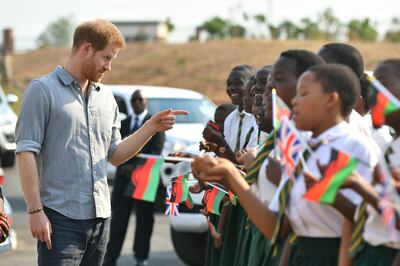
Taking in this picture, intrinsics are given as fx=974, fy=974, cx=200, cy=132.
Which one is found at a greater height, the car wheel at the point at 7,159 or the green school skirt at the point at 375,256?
the green school skirt at the point at 375,256

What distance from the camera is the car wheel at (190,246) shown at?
10.1 m

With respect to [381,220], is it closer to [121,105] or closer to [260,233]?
[260,233]

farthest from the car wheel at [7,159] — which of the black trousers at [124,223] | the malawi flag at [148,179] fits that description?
the malawi flag at [148,179]

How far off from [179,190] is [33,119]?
1639 mm

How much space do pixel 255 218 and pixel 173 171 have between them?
339 inches

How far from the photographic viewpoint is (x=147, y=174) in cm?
508

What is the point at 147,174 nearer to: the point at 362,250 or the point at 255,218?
the point at 255,218

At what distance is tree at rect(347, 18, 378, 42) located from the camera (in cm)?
4725

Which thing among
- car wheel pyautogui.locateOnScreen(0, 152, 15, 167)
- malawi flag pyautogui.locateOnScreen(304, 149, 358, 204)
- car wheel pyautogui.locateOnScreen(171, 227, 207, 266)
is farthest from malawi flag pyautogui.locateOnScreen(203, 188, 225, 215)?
car wheel pyautogui.locateOnScreen(0, 152, 15, 167)

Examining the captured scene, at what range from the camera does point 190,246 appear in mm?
10102

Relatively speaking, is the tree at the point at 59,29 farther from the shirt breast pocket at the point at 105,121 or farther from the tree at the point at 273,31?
the shirt breast pocket at the point at 105,121

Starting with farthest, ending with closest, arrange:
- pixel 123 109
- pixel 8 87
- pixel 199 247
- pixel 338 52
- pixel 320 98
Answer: pixel 8 87 → pixel 123 109 → pixel 199 247 → pixel 338 52 → pixel 320 98

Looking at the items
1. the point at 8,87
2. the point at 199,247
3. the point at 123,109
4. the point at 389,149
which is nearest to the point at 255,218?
the point at 389,149

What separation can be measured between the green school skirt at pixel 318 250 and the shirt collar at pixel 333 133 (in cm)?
47
